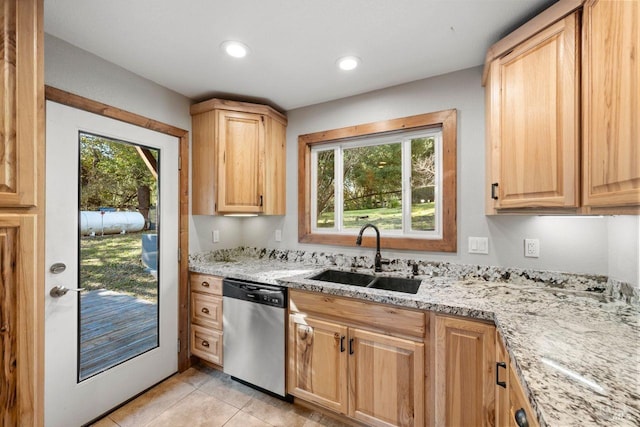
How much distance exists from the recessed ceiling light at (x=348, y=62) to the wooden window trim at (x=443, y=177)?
1.66ft

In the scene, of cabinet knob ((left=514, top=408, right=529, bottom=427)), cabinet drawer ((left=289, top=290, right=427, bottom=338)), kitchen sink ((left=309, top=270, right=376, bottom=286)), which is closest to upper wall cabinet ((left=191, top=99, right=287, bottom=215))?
kitchen sink ((left=309, top=270, right=376, bottom=286))

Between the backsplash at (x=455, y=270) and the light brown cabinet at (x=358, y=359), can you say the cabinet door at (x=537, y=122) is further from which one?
the light brown cabinet at (x=358, y=359)

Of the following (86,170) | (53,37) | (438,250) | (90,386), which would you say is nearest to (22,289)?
(86,170)

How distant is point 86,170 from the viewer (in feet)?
5.74

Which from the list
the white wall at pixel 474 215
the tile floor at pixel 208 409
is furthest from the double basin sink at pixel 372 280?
the tile floor at pixel 208 409

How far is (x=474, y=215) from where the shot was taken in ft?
6.23

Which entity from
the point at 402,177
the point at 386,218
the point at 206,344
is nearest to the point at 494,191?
the point at 402,177

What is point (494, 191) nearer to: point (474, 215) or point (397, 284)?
point (474, 215)

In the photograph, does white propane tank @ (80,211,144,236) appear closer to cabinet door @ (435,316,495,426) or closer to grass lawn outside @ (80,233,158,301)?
grass lawn outside @ (80,233,158,301)

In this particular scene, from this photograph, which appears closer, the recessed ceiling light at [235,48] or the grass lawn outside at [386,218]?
the recessed ceiling light at [235,48]

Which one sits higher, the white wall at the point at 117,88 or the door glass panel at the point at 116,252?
the white wall at the point at 117,88

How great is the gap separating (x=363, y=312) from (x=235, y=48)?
5.96 ft

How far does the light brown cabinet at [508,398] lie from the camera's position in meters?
0.81

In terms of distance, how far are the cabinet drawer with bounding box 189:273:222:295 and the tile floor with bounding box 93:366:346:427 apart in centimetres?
73
